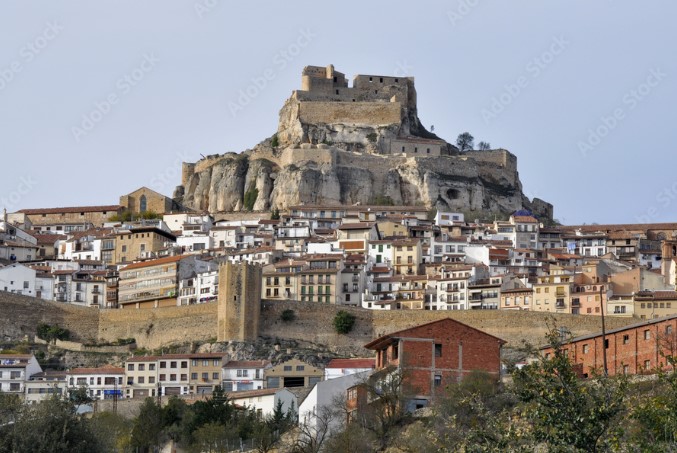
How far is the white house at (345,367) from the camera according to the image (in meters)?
54.8

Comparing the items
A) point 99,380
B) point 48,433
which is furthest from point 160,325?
point 48,433

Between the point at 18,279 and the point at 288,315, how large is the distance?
66.2 feet

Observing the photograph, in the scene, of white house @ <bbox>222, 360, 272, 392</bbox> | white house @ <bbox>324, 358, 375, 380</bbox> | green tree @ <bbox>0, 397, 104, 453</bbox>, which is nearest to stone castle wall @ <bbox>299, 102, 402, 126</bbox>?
white house @ <bbox>222, 360, 272, 392</bbox>

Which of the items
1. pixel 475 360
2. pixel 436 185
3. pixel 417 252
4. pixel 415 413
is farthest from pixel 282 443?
pixel 436 185

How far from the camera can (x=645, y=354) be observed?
150 ft

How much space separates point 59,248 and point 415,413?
55.8 metres

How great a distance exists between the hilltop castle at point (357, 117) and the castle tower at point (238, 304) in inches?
1412

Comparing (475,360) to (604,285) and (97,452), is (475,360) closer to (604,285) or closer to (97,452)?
(97,452)

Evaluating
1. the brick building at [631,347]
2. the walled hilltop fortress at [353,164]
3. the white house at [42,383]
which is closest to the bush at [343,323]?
the white house at [42,383]

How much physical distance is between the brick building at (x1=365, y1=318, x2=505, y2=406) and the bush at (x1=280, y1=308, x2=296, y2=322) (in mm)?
22033

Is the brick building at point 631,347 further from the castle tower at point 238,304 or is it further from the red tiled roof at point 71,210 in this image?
the red tiled roof at point 71,210

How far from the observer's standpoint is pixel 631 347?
46.4 metres

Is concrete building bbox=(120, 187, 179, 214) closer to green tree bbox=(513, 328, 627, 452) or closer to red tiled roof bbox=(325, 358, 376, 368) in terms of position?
red tiled roof bbox=(325, 358, 376, 368)

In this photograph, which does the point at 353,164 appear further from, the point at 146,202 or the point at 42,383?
the point at 42,383
